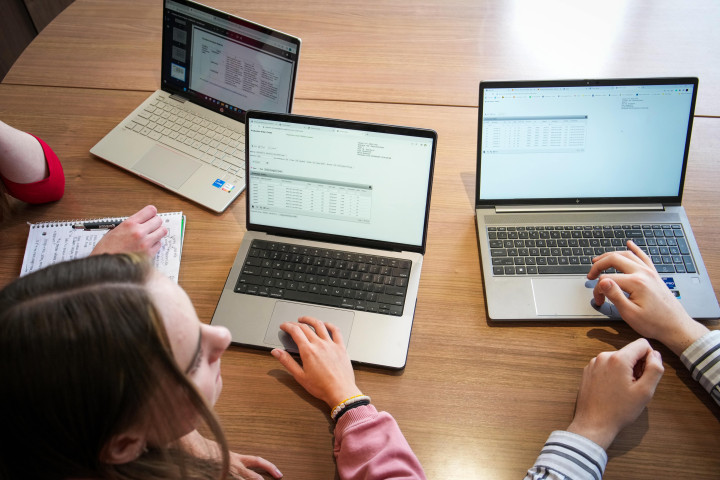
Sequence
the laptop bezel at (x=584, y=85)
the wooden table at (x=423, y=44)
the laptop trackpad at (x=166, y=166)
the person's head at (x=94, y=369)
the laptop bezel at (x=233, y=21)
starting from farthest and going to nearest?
the wooden table at (x=423, y=44)
the laptop trackpad at (x=166, y=166)
the laptop bezel at (x=233, y=21)
the laptop bezel at (x=584, y=85)
the person's head at (x=94, y=369)

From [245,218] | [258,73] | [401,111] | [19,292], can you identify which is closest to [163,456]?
[19,292]

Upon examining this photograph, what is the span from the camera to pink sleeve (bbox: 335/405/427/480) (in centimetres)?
82

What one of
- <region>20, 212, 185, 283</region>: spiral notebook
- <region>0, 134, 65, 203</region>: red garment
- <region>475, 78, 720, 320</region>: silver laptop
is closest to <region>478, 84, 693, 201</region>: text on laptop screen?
<region>475, 78, 720, 320</region>: silver laptop

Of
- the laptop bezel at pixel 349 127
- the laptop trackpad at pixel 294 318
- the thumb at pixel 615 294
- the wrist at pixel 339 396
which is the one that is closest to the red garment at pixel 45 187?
the laptop bezel at pixel 349 127

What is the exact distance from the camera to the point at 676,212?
3.67 feet

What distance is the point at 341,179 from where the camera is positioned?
1.02 meters

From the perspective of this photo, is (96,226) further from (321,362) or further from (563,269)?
(563,269)

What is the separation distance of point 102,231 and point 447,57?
0.94m

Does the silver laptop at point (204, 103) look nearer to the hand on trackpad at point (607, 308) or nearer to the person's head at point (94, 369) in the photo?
the person's head at point (94, 369)

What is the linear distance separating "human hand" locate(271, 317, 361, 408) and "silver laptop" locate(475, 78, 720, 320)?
28 centimetres

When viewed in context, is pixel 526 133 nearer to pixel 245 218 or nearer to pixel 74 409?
pixel 245 218

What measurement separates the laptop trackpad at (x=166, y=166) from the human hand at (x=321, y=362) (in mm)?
463

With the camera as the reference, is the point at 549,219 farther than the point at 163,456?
Yes

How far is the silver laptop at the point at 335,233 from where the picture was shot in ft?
3.23
